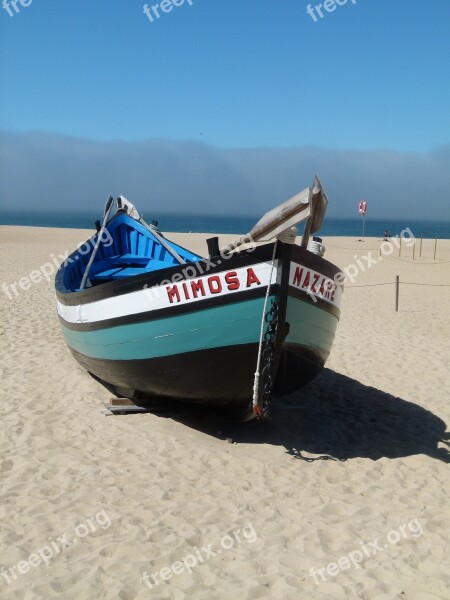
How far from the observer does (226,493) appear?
15.0ft

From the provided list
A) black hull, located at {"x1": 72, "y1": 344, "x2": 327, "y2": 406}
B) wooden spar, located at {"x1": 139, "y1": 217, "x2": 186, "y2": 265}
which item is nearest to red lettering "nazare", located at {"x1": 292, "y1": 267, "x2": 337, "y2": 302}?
black hull, located at {"x1": 72, "y1": 344, "x2": 327, "y2": 406}

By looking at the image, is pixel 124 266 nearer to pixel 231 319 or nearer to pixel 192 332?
pixel 192 332

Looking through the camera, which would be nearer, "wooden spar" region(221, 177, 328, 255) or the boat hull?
"wooden spar" region(221, 177, 328, 255)

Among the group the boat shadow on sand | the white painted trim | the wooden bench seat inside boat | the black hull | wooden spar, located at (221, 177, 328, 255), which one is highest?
wooden spar, located at (221, 177, 328, 255)

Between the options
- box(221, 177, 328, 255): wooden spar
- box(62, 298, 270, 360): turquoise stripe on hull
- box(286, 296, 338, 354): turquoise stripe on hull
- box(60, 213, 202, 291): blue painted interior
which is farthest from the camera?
box(60, 213, 202, 291): blue painted interior

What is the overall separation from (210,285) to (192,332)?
49 cm

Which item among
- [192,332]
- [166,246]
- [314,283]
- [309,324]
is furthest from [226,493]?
[166,246]

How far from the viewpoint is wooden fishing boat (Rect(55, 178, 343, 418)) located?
472cm

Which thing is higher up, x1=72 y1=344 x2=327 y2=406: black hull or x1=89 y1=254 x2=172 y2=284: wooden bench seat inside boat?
x1=89 y1=254 x2=172 y2=284: wooden bench seat inside boat

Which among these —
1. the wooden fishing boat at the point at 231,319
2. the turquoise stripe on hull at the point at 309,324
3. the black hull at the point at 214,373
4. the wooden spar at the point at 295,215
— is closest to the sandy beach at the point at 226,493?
the black hull at the point at 214,373

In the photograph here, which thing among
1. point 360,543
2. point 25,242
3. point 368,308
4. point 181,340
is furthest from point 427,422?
point 25,242

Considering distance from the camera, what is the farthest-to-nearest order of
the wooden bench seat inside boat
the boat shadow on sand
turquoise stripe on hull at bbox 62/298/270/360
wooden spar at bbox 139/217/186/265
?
the wooden bench seat inside boat → wooden spar at bbox 139/217/186/265 → the boat shadow on sand → turquoise stripe on hull at bbox 62/298/270/360

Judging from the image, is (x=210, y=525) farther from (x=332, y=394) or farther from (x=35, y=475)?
(x=332, y=394)

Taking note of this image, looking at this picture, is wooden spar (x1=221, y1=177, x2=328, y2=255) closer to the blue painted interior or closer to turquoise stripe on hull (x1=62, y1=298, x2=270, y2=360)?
turquoise stripe on hull (x1=62, y1=298, x2=270, y2=360)
